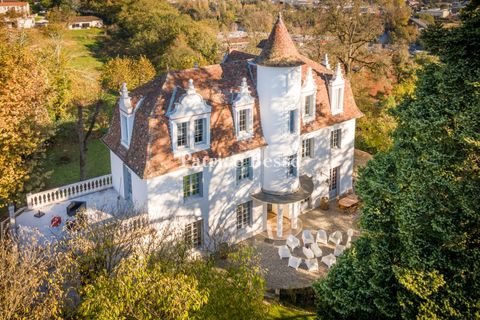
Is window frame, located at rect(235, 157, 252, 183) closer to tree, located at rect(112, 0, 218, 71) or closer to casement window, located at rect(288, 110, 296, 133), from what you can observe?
casement window, located at rect(288, 110, 296, 133)

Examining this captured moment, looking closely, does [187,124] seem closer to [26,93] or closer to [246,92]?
[246,92]

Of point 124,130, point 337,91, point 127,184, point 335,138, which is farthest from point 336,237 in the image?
point 124,130

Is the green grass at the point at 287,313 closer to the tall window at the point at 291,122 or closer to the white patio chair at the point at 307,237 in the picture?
the white patio chair at the point at 307,237

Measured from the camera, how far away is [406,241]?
19.0 metres

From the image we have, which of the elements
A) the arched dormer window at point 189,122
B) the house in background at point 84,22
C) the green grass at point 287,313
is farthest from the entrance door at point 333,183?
the house in background at point 84,22

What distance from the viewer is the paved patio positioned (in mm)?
32094

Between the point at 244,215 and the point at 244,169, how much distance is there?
3.72 meters

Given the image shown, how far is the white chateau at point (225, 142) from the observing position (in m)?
30.8

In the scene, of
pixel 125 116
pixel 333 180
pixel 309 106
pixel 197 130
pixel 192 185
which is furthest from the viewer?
pixel 333 180

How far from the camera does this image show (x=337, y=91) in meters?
39.2

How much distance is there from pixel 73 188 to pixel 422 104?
25.7 m

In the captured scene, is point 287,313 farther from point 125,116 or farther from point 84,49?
point 84,49

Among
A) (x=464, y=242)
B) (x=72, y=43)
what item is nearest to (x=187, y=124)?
(x=464, y=242)

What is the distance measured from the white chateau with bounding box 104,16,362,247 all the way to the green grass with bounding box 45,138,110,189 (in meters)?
14.0
